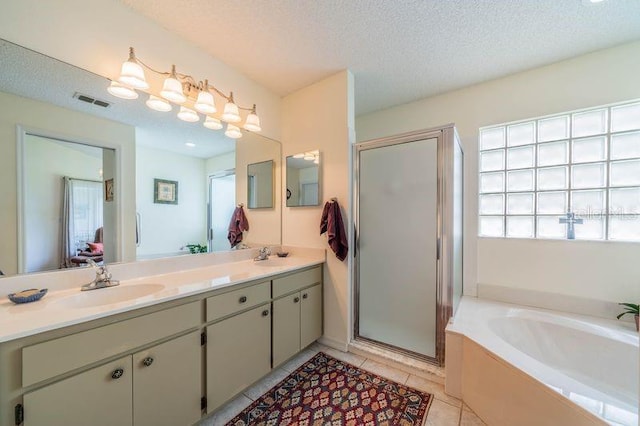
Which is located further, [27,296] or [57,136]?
[57,136]

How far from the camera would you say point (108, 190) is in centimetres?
146

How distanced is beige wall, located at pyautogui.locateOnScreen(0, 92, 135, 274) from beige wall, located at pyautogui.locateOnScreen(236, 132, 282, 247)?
0.83m

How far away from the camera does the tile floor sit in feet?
4.60

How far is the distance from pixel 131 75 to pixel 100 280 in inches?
46.8

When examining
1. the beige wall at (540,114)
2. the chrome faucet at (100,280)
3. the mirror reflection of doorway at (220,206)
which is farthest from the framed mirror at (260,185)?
the beige wall at (540,114)

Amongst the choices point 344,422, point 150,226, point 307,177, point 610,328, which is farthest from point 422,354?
point 150,226

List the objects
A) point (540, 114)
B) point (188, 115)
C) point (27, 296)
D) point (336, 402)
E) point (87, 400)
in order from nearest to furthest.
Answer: point (87, 400) < point (27, 296) < point (336, 402) < point (188, 115) < point (540, 114)

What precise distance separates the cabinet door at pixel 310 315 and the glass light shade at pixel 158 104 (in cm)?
173

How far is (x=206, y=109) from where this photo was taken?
5.74ft

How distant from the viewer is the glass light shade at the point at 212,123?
6.34 ft

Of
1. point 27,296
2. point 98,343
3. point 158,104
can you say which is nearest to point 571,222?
point 98,343

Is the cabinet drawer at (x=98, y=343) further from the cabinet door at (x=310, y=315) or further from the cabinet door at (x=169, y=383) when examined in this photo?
the cabinet door at (x=310, y=315)

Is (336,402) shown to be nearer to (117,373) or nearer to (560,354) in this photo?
(117,373)

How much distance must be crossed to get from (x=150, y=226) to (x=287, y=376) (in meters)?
1.50
